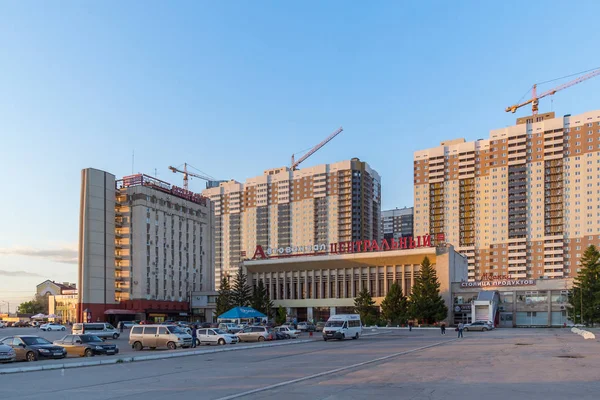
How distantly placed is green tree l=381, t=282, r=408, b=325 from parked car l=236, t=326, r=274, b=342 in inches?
1814

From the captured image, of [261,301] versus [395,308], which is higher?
[395,308]

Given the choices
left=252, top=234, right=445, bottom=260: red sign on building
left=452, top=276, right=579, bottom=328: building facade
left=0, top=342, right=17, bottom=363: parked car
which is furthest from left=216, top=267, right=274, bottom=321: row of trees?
left=0, top=342, right=17, bottom=363: parked car

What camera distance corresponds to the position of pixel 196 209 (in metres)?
143

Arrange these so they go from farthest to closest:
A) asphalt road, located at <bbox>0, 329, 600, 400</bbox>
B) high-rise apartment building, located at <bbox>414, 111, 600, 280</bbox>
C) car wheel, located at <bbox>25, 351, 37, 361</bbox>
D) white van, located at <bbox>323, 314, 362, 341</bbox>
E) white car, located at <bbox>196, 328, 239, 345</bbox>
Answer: high-rise apartment building, located at <bbox>414, 111, 600, 280</bbox>, white van, located at <bbox>323, 314, 362, 341</bbox>, white car, located at <bbox>196, 328, 239, 345</bbox>, car wheel, located at <bbox>25, 351, 37, 361</bbox>, asphalt road, located at <bbox>0, 329, 600, 400</bbox>

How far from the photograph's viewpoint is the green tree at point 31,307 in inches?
7172

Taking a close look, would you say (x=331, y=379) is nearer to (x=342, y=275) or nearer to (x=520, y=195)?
(x=342, y=275)

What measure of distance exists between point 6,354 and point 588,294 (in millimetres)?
78445

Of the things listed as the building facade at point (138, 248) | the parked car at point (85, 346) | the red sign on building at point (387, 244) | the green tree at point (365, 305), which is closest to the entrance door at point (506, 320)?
the red sign on building at point (387, 244)

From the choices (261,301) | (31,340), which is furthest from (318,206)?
(31,340)

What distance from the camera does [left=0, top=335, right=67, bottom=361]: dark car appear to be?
3297cm

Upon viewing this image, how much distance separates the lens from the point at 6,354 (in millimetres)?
31531

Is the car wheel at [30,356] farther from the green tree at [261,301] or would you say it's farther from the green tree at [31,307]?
the green tree at [31,307]

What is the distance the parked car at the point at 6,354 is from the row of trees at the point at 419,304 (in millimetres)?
71256

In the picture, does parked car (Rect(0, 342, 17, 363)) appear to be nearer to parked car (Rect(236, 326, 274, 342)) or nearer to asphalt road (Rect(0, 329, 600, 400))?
asphalt road (Rect(0, 329, 600, 400))
